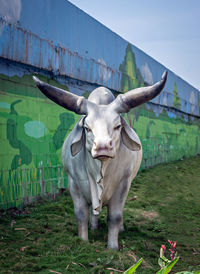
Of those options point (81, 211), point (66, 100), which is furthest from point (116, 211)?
point (66, 100)

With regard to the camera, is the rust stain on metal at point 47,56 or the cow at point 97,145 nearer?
the cow at point 97,145

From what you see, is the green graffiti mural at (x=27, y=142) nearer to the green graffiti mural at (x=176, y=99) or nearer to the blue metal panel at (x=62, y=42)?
the blue metal panel at (x=62, y=42)

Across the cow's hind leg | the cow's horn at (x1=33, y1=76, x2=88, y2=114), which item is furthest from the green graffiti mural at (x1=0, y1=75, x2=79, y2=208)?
the cow's horn at (x1=33, y1=76, x2=88, y2=114)

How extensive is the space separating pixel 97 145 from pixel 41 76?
11.4ft

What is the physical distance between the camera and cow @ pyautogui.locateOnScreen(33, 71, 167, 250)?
3094mm

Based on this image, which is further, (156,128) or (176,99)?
(176,99)

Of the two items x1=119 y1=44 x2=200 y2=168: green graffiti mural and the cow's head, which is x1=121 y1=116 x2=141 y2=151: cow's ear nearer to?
the cow's head

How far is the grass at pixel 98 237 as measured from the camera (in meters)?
2.98

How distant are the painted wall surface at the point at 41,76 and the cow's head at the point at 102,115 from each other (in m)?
2.02

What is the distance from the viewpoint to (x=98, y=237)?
3.99 meters

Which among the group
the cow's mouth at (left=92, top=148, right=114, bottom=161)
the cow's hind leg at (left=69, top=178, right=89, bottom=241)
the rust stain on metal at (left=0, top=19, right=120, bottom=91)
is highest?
the rust stain on metal at (left=0, top=19, right=120, bottom=91)

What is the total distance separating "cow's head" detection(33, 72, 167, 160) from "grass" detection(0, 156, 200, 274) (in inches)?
37.1

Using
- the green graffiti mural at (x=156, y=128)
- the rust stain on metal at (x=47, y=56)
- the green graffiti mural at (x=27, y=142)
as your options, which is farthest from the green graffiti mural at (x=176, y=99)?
the green graffiti mural at (x=27, y=142)

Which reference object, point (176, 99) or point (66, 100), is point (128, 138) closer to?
point (66, 100)
